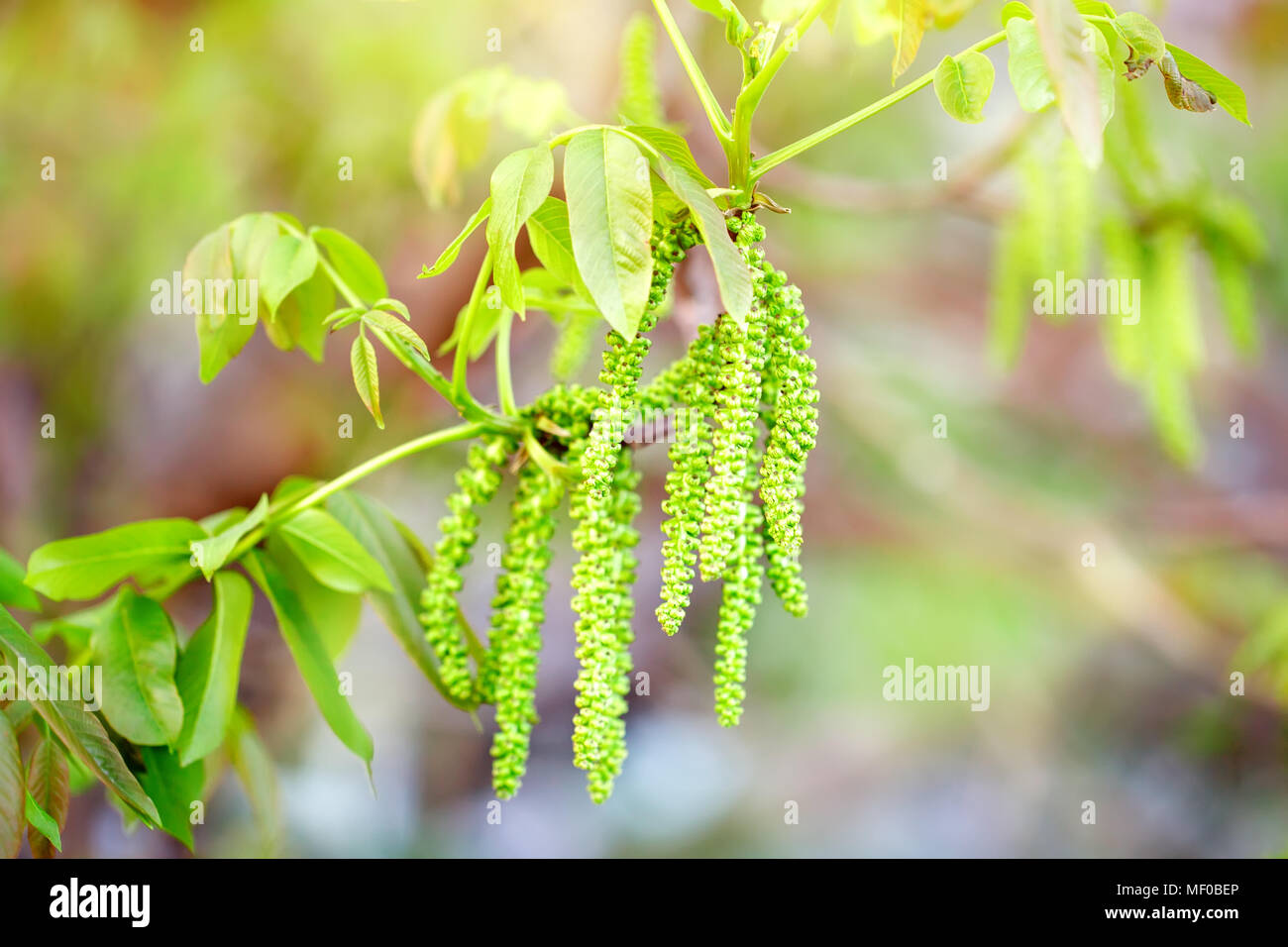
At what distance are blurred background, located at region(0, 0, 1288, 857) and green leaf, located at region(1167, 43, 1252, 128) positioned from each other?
1.72ft

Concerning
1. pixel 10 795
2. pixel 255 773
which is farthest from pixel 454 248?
pixel 255 773

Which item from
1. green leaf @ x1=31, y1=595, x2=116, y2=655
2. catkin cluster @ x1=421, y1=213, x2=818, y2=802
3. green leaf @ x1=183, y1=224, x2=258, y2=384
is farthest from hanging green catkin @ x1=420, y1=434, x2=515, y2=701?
green leaf @ x1=31, y1=595, x2=116, y2=655

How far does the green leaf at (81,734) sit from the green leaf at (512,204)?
44cm

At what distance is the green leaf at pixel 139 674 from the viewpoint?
2.44 ft

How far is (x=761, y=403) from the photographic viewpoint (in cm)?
74

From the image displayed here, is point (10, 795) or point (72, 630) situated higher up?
point (72, 630)

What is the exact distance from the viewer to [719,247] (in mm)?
563

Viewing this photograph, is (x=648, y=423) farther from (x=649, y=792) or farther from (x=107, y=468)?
(x=649, y=792)

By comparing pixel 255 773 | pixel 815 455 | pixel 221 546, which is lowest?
pixel 255 773

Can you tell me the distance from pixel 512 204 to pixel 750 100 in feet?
0.59

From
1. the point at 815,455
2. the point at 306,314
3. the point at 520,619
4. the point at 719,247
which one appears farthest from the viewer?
the point at 815,455

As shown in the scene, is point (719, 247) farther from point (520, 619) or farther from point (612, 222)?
point (520, 619)
